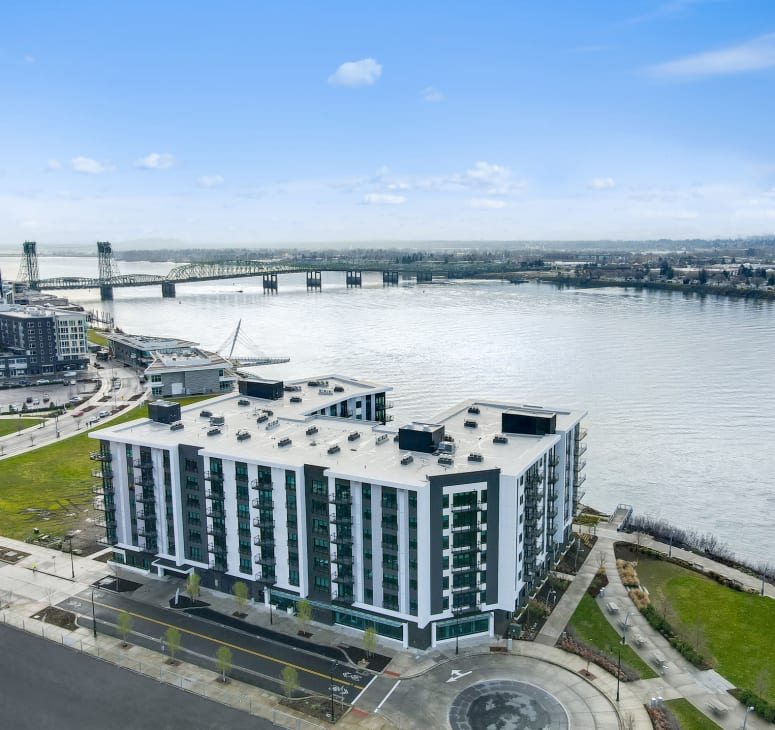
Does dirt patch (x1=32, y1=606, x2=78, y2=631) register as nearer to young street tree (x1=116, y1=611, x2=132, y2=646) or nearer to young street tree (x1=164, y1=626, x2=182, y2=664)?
young street tree (x1=116, y1=611, x2=132, y2=646)

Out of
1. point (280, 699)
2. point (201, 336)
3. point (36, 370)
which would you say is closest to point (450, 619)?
point (280, 699)

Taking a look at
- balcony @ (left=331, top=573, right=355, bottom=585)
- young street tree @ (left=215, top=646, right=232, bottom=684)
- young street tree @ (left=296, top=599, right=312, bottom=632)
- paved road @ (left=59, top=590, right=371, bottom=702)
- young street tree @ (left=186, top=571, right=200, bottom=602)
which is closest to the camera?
young street tree @ (left=215, top=646, right=232, bottom=684)

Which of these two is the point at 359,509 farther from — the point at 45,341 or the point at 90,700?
the point at 45,341

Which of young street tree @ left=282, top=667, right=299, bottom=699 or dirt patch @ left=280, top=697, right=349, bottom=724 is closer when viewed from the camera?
dirt patch @ left=280, top=697, right=349, bottom=724

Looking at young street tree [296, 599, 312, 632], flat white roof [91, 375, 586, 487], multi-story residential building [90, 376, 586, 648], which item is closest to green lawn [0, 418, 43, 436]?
flat white roof [91, 375, 586, 487]

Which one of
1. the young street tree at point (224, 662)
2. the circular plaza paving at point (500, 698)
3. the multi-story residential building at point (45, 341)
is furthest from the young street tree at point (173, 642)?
the multi-story residential building at point (45, 341)

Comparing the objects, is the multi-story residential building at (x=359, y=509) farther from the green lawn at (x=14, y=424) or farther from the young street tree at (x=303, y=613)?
the green lawn at (x=14, y=424)

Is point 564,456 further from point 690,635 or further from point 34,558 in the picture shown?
point 34,558
